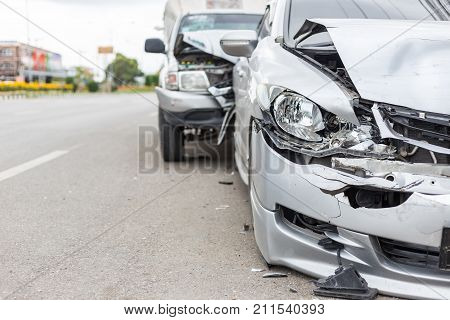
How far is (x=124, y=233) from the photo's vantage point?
3.98 meters

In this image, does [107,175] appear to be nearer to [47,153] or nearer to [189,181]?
[189,181]

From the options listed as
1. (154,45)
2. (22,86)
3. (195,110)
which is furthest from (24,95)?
(195,110)

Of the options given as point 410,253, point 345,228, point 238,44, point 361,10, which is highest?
point 361,10

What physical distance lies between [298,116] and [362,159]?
0.46 metres

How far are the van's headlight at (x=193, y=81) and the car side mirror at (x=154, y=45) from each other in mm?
1263

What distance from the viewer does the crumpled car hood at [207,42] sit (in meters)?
6.43

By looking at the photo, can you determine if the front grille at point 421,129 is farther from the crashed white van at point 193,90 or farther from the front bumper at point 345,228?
the crashed white van at point 193,90

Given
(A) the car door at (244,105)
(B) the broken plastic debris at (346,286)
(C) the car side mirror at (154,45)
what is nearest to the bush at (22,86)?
(C) the car side mirror at (154,45)

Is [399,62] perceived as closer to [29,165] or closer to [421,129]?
[421,129]

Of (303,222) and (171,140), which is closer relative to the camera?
(303,222)

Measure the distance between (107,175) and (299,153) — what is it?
3.82 meters

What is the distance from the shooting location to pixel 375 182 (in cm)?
262

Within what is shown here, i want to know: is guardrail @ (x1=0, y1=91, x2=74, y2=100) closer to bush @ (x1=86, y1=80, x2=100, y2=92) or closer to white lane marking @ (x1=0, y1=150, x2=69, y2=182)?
white lane marking @ (x1=0, y1=150, x2=69, y2=182)

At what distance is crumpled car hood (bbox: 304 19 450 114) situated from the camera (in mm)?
2725
